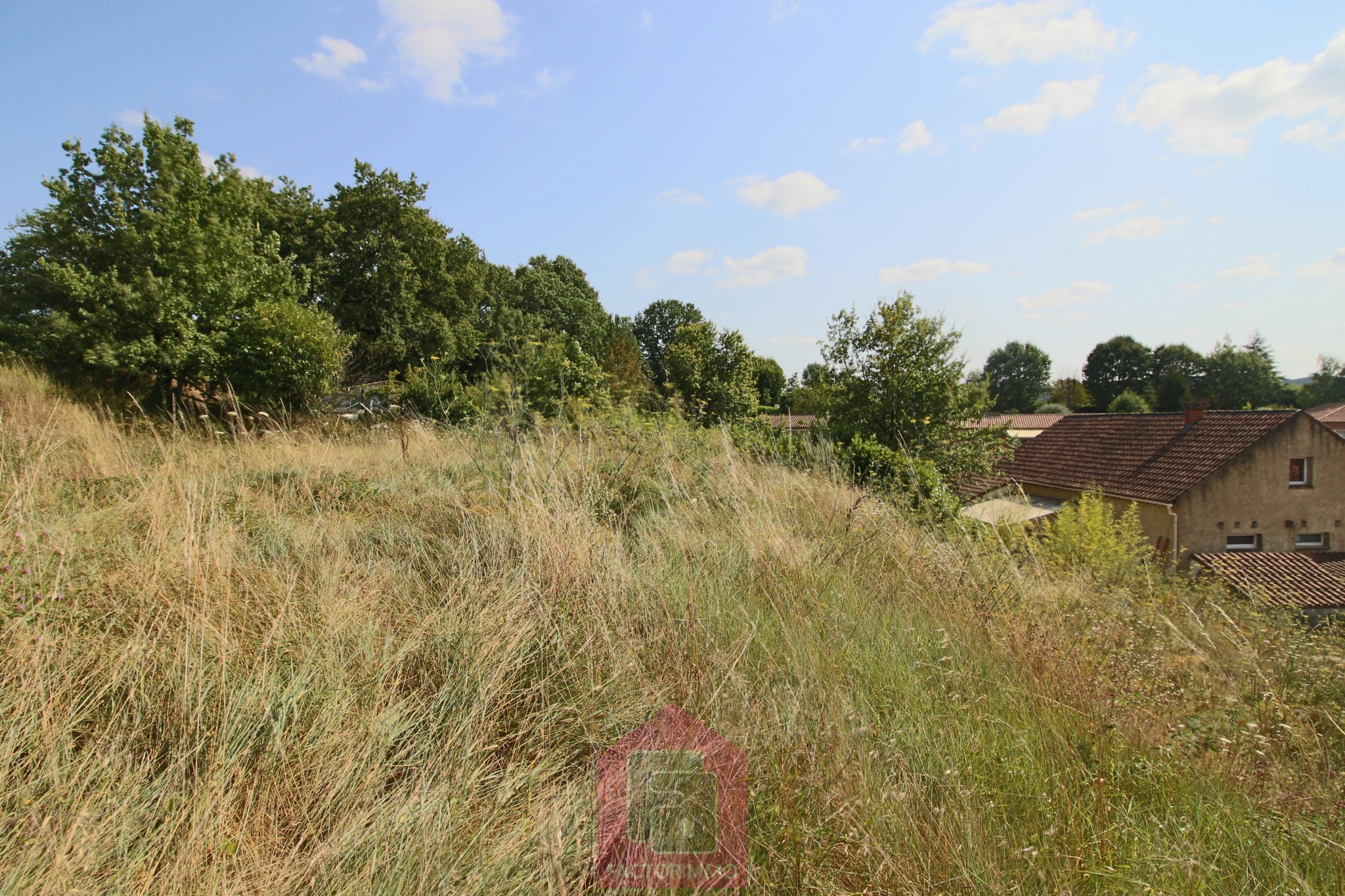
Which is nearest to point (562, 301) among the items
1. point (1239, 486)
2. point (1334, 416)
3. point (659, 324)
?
point (659, 324)

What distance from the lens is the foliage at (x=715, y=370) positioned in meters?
27.6

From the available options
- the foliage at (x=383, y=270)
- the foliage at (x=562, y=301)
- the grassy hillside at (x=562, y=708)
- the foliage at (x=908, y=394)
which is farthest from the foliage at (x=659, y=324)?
the grassy hillside at (x=562, y=708)

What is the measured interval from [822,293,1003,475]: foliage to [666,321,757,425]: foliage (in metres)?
11.2

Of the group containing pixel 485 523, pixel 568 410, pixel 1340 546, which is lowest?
pixel 1340 546

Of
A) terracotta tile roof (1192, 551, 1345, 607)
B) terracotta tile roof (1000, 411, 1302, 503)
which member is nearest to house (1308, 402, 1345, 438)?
terracotta tile roof (1000, 411, 1302, 503)

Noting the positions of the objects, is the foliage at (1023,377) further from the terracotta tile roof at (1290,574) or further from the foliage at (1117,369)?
the terracotta tile roof at (1290,574)

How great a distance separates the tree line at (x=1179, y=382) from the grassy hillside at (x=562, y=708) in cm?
6111

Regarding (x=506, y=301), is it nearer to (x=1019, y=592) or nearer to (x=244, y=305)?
(x=244, y=305)

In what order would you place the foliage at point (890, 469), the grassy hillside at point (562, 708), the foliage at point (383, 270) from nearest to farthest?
the grassy hillside at point (562, 708) → the foliage at point (890, 469) → the foliage at point (383, 270)

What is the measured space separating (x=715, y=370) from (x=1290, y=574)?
20734 millimetres

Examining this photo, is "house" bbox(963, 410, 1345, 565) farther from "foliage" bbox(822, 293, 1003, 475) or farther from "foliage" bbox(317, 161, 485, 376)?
"foliage" bbox(317, 161, 485, 376)

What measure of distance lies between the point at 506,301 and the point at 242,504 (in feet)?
106

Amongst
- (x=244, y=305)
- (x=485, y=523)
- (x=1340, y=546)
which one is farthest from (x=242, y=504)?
(x=1340, y=546)

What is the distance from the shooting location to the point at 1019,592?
11.3 ft
